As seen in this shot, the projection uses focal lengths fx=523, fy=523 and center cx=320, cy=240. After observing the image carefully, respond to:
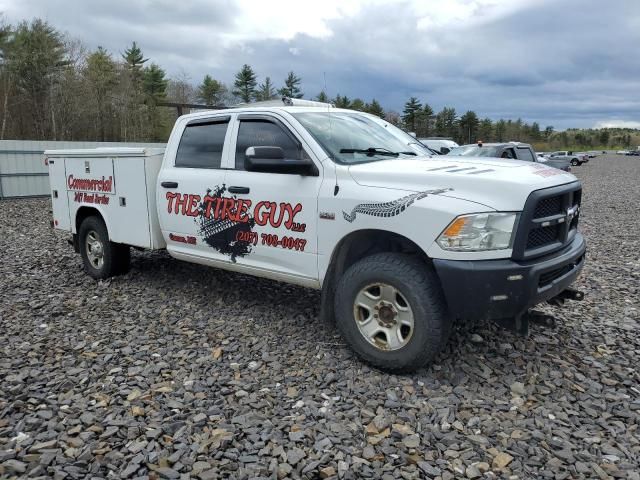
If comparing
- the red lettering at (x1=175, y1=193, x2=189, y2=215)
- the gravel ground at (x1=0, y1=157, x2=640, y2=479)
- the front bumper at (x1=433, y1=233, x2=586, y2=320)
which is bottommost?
the gravel ground at (x1=0, y1=157, x2=640, y2=479)

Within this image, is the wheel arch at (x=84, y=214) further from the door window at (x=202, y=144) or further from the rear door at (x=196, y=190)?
the door window at (x=202, y=144)

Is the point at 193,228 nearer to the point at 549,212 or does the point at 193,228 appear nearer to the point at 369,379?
the point at 369,379

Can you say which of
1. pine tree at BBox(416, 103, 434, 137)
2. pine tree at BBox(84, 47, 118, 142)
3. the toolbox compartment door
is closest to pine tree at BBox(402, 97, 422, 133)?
pine tree at BBox(416, 103, 434, 137)

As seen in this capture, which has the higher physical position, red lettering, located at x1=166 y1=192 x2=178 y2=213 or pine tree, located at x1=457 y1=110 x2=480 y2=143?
pine tree, located at x1=457 y1=110 x2=480 y2=143

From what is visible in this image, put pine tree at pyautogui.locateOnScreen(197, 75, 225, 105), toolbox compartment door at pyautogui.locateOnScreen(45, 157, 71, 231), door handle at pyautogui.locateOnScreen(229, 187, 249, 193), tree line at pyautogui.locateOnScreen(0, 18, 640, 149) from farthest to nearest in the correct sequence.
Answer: pine tree at pyautogui.locateOnScreen(197, 75, 225, 105) → tree line at pyautogui.locateOnScreen(0, 18, 640, 149) → toolbox compartment door at pyautogui.locateOnScreen(45, 157, 71, 231) → door handle at pyautogui.locateOnScreen(229, 187, 249, 193)

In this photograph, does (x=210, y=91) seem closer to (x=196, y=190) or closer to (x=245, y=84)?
(x=245, y=84)

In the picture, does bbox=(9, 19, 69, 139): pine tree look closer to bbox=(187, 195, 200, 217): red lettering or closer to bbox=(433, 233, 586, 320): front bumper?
bbox=(187, 195, 200, 217): red lettering

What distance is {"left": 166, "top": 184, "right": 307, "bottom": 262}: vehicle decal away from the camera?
4309 millimetres

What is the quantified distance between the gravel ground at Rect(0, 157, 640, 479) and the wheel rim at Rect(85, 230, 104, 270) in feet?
2.84

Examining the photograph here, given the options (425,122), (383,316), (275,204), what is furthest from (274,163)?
(425,122)

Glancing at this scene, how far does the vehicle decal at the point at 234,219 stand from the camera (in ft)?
14.1

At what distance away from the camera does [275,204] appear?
4.36m

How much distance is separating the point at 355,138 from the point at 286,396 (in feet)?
7.38

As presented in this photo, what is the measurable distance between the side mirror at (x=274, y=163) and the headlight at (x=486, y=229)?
1.32 metres
